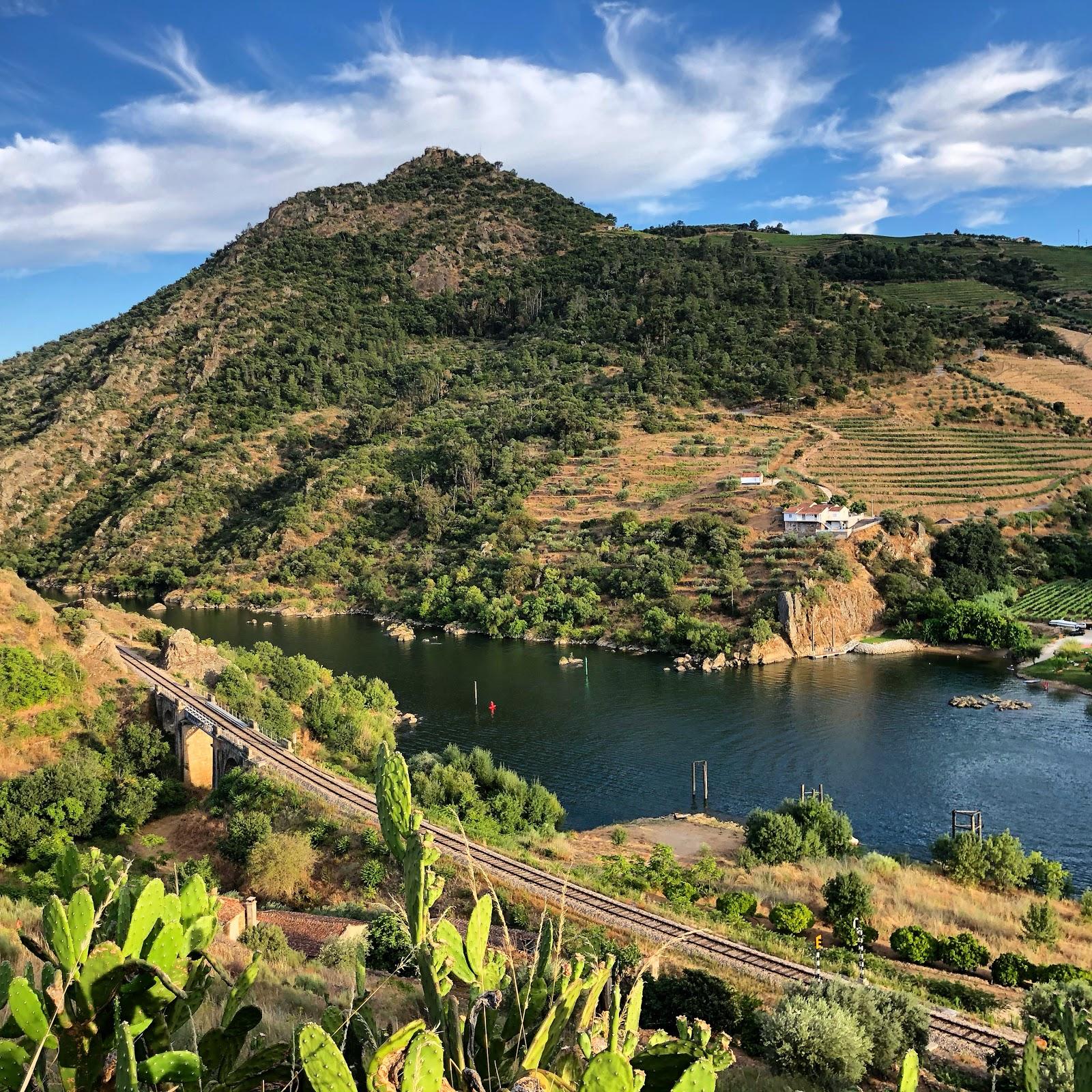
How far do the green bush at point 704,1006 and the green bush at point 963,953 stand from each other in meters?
5.51

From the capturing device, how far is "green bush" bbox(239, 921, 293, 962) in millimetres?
15352

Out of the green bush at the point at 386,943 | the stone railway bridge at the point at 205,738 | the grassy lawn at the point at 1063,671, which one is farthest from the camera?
the grassy lawn at the point at 1063,671

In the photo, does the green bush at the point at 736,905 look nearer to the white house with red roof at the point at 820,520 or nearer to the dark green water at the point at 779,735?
the dark green water at the point at 779,735

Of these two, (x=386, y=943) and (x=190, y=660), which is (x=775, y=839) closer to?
(x=386, y=943)

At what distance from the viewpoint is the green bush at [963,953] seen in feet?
56.8

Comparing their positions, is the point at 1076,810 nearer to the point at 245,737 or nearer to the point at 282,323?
the point at 245,737

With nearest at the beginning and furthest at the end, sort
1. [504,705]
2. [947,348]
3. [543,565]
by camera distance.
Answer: [504,705], [543,565], [947,348]

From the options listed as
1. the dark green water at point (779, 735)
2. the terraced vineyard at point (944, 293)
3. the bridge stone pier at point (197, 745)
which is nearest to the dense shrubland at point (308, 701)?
the dark green water at point (779, 735)

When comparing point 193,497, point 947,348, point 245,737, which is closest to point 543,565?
point 245,737

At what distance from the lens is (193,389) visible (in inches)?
3994

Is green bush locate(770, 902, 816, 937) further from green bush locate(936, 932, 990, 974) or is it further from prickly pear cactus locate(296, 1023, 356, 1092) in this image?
prickly pear cactus locate(296, 1023, 356, 1092)

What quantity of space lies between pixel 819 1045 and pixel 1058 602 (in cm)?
5010

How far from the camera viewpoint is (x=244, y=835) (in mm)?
24031

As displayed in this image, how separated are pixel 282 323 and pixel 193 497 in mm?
37649
